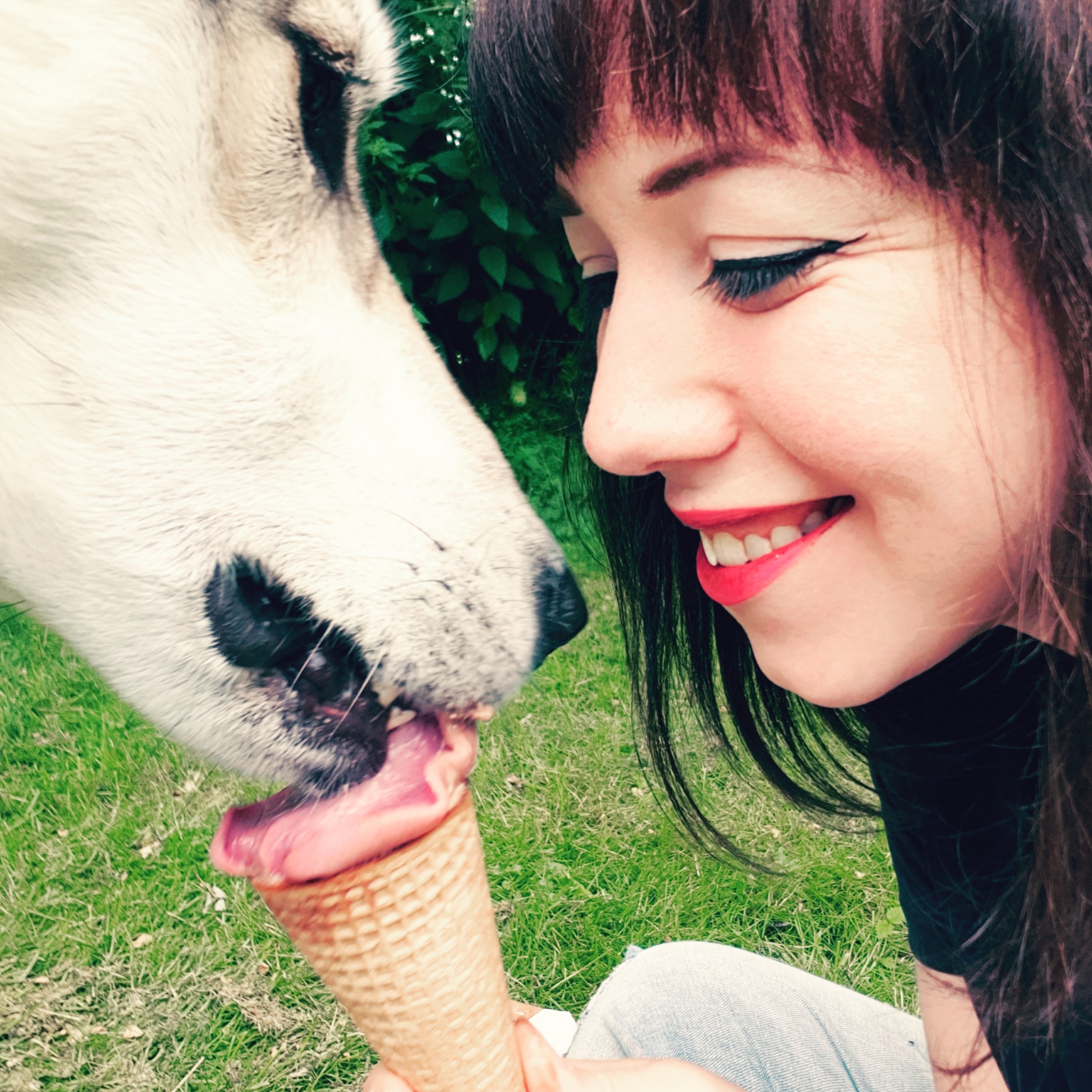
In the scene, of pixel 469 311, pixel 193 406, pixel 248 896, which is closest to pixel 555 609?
pixel 193 406

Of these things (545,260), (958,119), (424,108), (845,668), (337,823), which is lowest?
(337,823)

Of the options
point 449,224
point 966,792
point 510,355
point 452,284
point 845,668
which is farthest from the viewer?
point 510,355

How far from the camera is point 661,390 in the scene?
1.13 meters

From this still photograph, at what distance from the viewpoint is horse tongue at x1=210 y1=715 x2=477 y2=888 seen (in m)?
1.17

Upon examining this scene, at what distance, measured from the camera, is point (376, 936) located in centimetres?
120

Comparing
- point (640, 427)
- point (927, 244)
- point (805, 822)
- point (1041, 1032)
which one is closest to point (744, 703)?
point (1041, 1032)

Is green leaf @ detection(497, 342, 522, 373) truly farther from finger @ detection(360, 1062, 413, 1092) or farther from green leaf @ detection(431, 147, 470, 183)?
finger @ detection(360, 1062, 413, 1092)


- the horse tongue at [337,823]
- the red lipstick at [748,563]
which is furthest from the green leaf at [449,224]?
the horse tongue at [337,823]

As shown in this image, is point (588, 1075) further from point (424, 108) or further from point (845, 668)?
point (424, 108)

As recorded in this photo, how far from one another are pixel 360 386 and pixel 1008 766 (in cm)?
128

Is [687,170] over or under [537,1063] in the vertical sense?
over

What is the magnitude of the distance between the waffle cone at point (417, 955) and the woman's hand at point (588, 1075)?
54 mm

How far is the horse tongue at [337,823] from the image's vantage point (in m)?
1.17

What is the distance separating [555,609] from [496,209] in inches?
130
